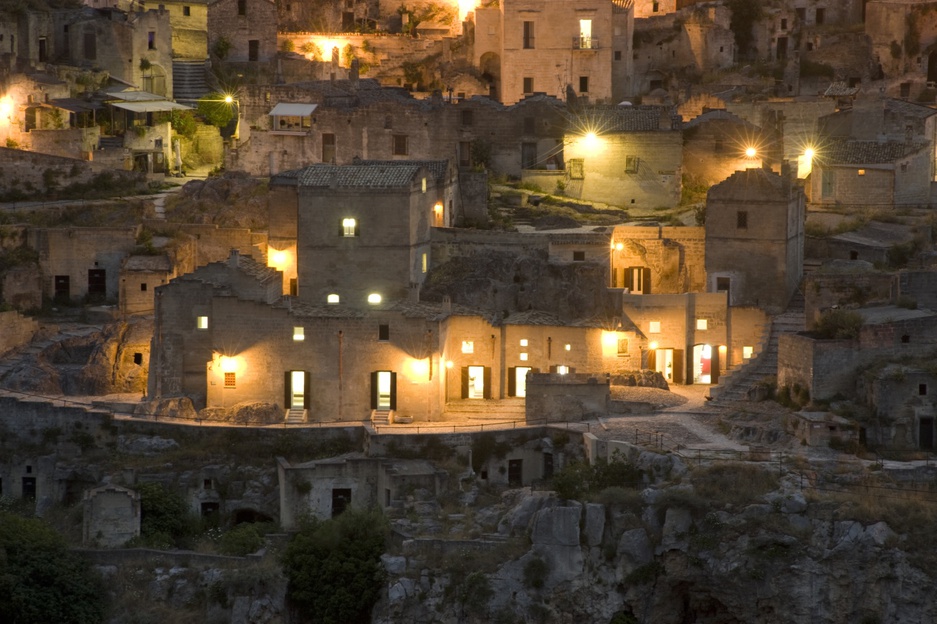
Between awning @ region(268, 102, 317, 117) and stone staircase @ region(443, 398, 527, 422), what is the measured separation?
14.2 metres

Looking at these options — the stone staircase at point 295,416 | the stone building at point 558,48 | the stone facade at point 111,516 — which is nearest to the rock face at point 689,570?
the stone facade at point 111,516

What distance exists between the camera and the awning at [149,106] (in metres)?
84.9

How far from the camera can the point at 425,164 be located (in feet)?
249

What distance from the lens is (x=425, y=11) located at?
3765 inches

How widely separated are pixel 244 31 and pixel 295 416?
2690cm

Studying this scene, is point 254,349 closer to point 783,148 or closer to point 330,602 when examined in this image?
point 330,602

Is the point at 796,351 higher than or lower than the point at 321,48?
lower

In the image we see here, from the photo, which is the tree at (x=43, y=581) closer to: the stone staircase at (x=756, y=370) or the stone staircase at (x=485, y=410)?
the stone staircase at (x=485, y=410)

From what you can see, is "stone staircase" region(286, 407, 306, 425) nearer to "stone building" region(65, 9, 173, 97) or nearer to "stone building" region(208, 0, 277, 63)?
"stone building" region(65, 9, 173, 97)

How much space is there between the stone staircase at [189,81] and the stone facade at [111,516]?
26.1 meters

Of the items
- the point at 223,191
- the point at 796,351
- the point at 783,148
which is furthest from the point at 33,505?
the point at 783,148

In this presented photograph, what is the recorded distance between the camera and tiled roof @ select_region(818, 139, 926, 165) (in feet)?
267

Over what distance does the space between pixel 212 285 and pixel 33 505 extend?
7702 millimetres

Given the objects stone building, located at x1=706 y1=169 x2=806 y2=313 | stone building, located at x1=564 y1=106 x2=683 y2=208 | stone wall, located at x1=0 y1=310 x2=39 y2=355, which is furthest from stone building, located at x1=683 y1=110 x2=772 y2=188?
stone wall, located at x1=0 y1=310 x2=39 y2=355
